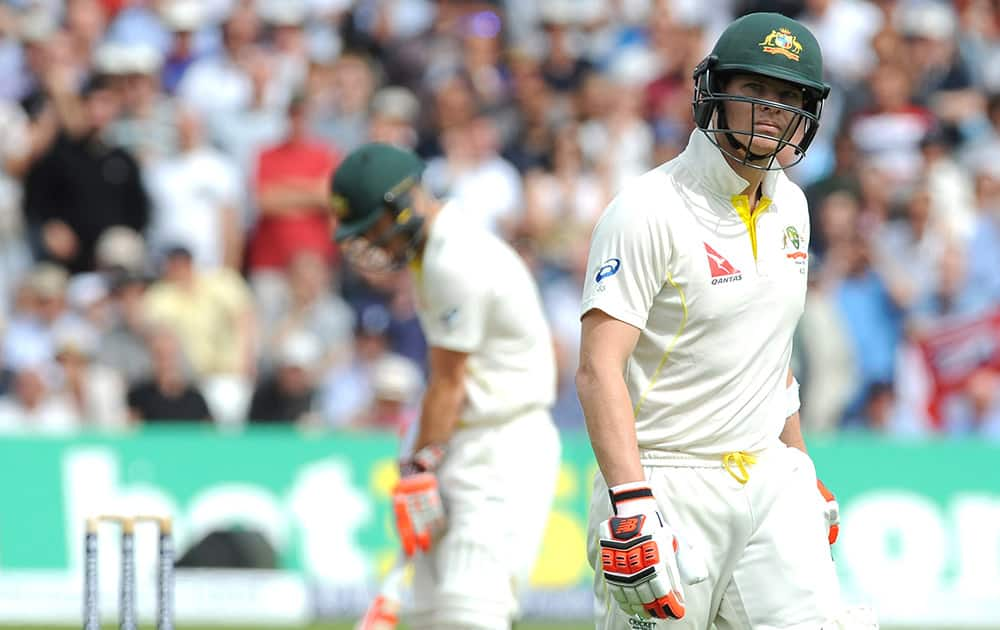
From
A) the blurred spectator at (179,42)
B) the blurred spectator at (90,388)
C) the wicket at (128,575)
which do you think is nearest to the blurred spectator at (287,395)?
the blurred spectator at (90,388)

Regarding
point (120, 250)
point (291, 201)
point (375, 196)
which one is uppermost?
point (291, 201)

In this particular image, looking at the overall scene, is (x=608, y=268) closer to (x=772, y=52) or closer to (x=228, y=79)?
(x=772, y=52)

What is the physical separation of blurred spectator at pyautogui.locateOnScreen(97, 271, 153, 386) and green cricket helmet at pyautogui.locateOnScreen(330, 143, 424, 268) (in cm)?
530

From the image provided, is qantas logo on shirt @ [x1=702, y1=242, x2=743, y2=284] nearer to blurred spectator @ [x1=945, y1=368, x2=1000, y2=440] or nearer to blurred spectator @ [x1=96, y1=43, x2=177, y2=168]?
blurred spectator @ [x1=945, y1=368, x2=1000, y2=440]

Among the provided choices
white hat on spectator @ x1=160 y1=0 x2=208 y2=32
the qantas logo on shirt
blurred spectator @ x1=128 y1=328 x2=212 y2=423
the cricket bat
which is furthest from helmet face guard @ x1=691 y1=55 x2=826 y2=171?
white hat on spectator @ x1=160 y1=0 x2=208 y2=32

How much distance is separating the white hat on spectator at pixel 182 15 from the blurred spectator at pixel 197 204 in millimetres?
1259

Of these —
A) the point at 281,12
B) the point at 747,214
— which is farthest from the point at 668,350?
the point at 281,12

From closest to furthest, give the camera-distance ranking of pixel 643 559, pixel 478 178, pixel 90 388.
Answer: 1. pixel 643 559
2. pixel 90 388
3. pixel 478 178

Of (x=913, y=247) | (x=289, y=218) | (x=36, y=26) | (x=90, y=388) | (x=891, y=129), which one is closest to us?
Answer: (x=90, y=388)

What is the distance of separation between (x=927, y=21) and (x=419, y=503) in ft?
30.1

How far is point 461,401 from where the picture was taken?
7.15 meters

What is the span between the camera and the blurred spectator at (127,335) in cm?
1234

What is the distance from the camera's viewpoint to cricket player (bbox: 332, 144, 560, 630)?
7.02 m

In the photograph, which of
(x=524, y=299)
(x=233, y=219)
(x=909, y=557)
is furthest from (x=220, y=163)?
(x=524, y=299)
